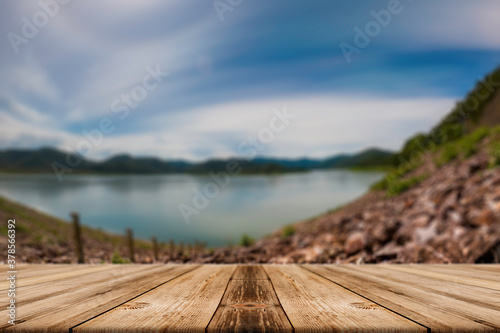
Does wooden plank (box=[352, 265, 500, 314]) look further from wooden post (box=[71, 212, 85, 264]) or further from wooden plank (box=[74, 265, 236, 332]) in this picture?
wooden post (box=[71, 212, 85, 264])

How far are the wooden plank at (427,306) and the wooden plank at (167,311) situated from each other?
0.78m

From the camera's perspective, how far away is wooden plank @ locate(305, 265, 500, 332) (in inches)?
40.1

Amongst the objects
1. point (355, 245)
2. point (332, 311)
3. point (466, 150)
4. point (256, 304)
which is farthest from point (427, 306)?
point (466, 150)

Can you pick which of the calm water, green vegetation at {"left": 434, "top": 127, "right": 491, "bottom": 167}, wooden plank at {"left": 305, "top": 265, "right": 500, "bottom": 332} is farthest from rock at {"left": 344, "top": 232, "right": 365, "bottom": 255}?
the calm water

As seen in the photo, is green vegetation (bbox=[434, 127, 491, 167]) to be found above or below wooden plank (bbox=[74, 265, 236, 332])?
above

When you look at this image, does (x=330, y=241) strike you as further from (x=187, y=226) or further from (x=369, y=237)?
(x=187, y=226)

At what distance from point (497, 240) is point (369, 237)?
2.43 m

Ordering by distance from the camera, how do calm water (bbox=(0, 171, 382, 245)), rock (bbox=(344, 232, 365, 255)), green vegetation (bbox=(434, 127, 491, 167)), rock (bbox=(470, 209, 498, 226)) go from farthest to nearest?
calm water (bbox=(0, 171, 382, 245))
green vegetation (bbox=(434, 127, 491, 167))
rock (bbox=(344, 232, 365, 255))
rock (bbox=(470, 209, 498, 226))

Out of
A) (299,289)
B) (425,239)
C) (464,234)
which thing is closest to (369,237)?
(425,239)

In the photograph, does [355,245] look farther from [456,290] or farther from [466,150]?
[466,150]

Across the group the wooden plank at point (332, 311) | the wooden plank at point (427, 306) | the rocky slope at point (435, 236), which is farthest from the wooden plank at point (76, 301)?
the rocky slope at point (435, 236)

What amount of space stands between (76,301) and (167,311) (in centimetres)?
52

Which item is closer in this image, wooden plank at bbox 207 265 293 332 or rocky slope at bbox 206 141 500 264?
wooden plank at bbox 207 265 293 332

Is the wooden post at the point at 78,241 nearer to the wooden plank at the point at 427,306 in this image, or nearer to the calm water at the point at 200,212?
the wooden plank at the point at 427,306
